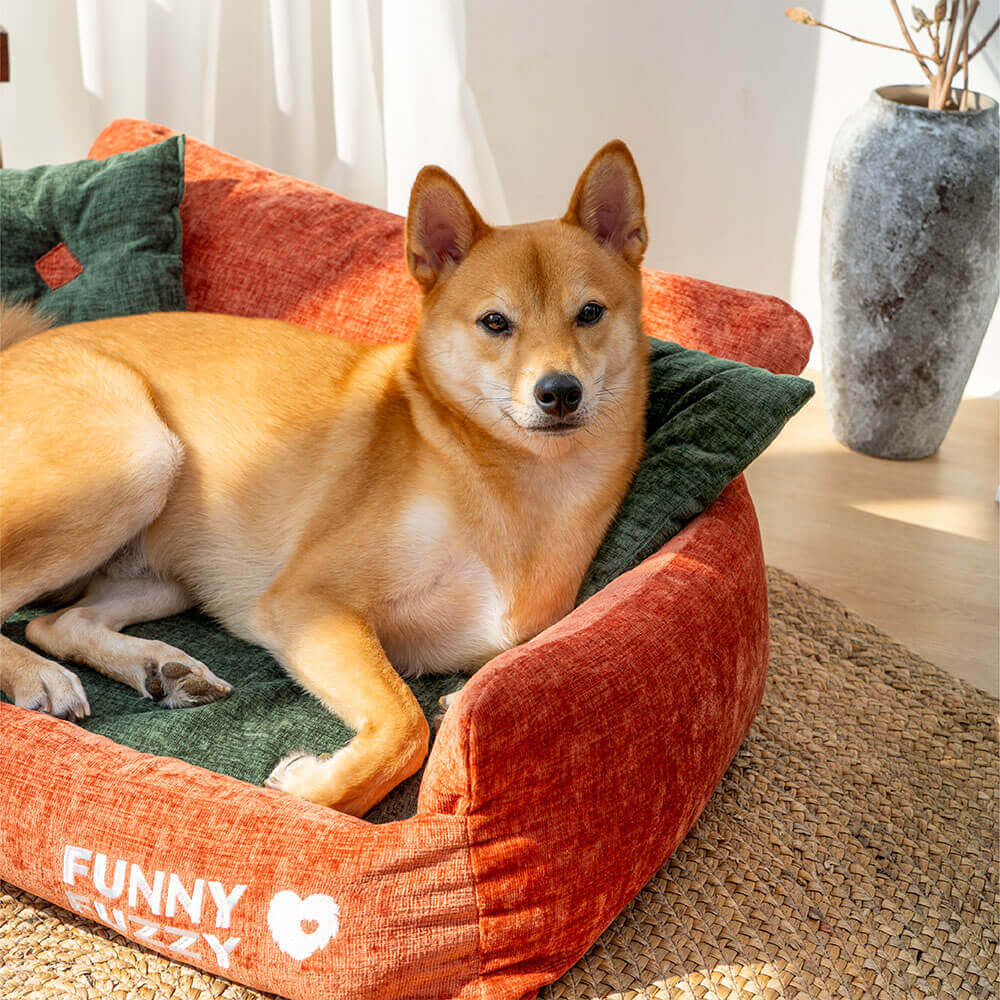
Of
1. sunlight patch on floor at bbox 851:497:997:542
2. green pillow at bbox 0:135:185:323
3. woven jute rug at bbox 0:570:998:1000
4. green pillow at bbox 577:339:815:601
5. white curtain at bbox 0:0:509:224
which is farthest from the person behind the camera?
white curtain at bbox 0:0:509:224

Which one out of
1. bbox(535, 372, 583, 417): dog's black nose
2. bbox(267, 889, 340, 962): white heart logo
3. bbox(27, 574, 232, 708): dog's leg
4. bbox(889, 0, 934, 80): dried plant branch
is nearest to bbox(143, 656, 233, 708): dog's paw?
bbox(27, 574, 232, 708): dog's leg

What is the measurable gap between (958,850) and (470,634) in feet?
2.79

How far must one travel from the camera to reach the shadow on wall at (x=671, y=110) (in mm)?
3828

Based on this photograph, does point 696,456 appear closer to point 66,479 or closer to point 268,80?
point 66,479

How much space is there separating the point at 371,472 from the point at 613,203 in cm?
58

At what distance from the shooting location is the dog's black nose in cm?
161

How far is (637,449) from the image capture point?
6.24 ft

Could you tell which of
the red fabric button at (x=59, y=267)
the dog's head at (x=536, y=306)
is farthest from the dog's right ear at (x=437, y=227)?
the red fabric button at (x=59, y=267)

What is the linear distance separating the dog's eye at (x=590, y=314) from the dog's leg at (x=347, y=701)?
0.57m

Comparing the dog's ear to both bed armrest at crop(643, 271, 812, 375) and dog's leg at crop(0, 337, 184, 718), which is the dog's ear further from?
dog's leg at crop(0, 337, 184, 718)

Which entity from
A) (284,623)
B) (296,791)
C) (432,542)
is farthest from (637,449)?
(296,791)

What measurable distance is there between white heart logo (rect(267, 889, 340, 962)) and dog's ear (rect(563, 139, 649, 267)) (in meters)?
1.10

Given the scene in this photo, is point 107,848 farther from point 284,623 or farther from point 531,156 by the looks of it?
point 531,156

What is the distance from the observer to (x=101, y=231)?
250 cm
